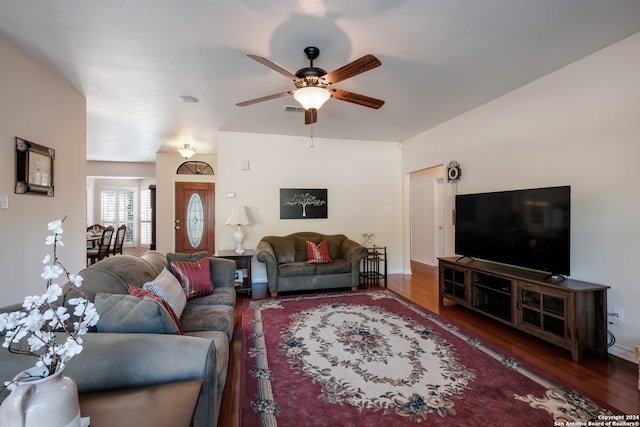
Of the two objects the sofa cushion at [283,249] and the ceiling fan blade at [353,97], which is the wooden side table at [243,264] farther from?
the ceiling fan blade at [353,97]

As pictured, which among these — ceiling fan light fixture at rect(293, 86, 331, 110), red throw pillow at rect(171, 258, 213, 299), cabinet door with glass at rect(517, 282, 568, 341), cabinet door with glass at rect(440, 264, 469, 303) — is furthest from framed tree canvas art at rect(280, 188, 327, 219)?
cabinet door with glass at rect(517, 282, 568, 341)

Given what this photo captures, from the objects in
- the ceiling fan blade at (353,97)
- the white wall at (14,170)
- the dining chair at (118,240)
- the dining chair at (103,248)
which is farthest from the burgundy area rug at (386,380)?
the dining chair at (118,240)

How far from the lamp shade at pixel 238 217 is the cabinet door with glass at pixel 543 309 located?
370cm

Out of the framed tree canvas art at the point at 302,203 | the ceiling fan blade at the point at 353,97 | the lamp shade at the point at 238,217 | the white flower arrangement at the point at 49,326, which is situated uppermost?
the ceiling fan blade at the point at 353,97

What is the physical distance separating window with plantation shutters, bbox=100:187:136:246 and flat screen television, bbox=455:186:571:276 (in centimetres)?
915

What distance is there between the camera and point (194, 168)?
7.33 meters

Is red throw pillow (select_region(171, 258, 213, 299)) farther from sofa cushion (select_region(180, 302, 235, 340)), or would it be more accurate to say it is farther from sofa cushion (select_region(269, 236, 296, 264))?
sofa cushion (select_region(269, 236, 296, 264))

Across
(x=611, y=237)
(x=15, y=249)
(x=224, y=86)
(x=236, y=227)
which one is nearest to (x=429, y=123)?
(x=611, y=237)

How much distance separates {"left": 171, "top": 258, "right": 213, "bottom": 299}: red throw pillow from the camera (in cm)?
282

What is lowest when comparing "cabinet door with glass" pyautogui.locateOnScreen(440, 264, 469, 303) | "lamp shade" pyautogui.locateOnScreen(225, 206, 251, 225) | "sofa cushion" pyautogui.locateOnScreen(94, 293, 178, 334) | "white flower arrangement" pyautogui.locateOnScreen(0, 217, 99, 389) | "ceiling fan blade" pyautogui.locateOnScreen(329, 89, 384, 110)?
"cabinet door with glass" pyautogui.locateOnScreen(440, 264, 469, 303)

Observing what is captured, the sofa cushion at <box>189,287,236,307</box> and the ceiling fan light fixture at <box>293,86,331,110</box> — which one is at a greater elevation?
the ceiling fan light fixture at <box>293,86,331,110</box>

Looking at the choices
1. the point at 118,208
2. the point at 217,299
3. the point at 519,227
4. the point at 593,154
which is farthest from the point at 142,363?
the point at 118,208

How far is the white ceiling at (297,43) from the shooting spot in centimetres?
207

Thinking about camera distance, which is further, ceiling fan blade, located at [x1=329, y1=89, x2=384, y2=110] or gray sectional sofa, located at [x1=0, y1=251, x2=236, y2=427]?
ceiling fan blade, located at [x1=329, y1=89, x2=384, y2=110]
